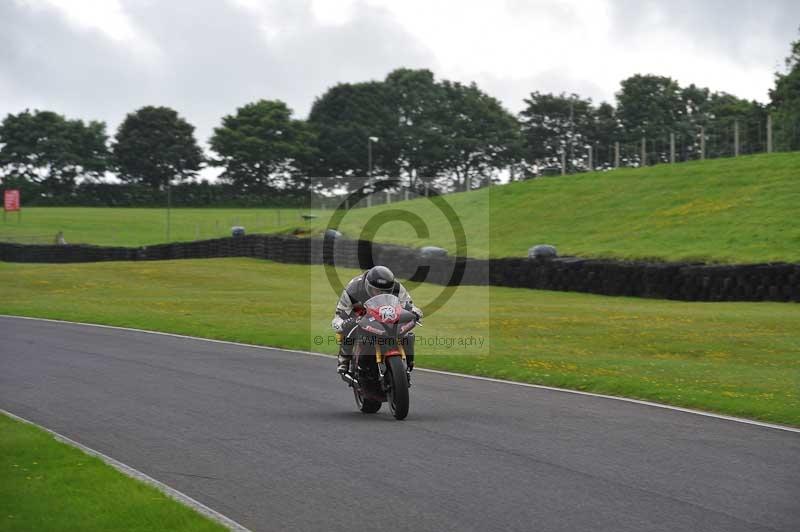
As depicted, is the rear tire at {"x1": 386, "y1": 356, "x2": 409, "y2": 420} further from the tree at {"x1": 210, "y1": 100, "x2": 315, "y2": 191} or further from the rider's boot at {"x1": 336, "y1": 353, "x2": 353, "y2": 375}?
the tree at {"x1": 210, "y1": 100, "x2": 315, "y2": 191}

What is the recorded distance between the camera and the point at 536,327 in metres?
24.3

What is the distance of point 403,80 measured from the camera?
12012 cm

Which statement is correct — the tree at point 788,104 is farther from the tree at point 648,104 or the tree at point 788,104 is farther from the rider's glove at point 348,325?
the rider's glove at point 348,325

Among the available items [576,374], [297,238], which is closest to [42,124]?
[297,238]

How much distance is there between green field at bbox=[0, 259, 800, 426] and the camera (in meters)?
15.3

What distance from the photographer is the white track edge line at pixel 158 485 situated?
689cm

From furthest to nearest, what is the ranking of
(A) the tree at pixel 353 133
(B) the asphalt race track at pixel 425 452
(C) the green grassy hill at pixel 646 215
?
(A) the tree at pixel 353 133 → (C) the green grassy hill at pixel 646 215 → (B) the asphalt race track at pixel 425 452

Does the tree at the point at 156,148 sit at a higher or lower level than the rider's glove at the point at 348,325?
higher

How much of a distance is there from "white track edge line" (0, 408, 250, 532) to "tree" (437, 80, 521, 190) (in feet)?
338

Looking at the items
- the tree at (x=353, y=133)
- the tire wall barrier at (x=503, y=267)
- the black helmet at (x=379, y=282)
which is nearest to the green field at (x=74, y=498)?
the black helmet at (x=379, y=282)

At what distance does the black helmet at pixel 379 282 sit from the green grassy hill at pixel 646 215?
23323 millimetres

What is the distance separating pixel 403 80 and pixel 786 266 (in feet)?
312

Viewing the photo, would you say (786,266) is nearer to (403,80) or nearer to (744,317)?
(744,317)

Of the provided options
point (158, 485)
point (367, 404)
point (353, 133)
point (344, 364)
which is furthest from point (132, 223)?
point (158, 485)
